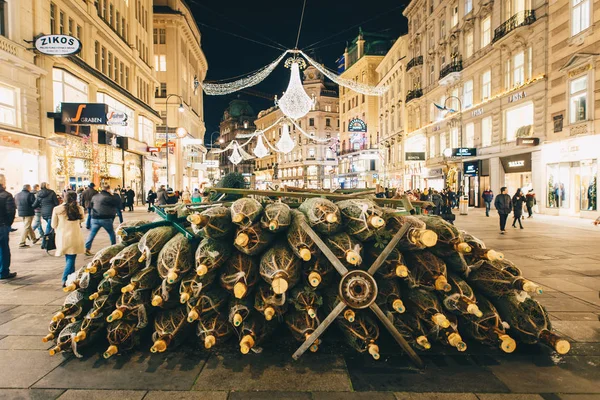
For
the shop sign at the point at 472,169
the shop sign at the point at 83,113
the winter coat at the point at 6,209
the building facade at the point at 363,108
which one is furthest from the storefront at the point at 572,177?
the building facade at the point at 363,108

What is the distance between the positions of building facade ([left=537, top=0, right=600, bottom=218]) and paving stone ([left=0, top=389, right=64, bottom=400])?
24.0 meters

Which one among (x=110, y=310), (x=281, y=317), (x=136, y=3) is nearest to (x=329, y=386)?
(x=281, y=317)

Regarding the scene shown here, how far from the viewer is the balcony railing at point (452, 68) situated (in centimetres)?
3319

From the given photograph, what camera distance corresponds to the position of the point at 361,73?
6253 cm

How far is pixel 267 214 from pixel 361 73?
6325cm

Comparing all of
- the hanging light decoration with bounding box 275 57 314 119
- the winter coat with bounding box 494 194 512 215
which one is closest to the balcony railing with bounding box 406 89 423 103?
the hanging light decoration with bounding box 275 57 314 119

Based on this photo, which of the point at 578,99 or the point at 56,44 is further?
the point at 578,99

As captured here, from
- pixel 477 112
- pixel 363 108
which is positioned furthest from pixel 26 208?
pixel 363 108

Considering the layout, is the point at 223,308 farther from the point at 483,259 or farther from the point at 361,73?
the point at 361,73

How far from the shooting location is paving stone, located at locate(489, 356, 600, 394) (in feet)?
11.1

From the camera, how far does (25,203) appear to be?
11.6 meters

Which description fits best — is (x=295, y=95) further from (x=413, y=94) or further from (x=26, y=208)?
(x=413, y=94)

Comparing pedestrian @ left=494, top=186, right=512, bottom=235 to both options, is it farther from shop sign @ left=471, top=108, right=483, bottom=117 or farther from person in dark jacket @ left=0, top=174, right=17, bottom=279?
shop sign @ left=471, top=108, right=483, bottom=117

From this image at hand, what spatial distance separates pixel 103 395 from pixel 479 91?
34.1 meters
